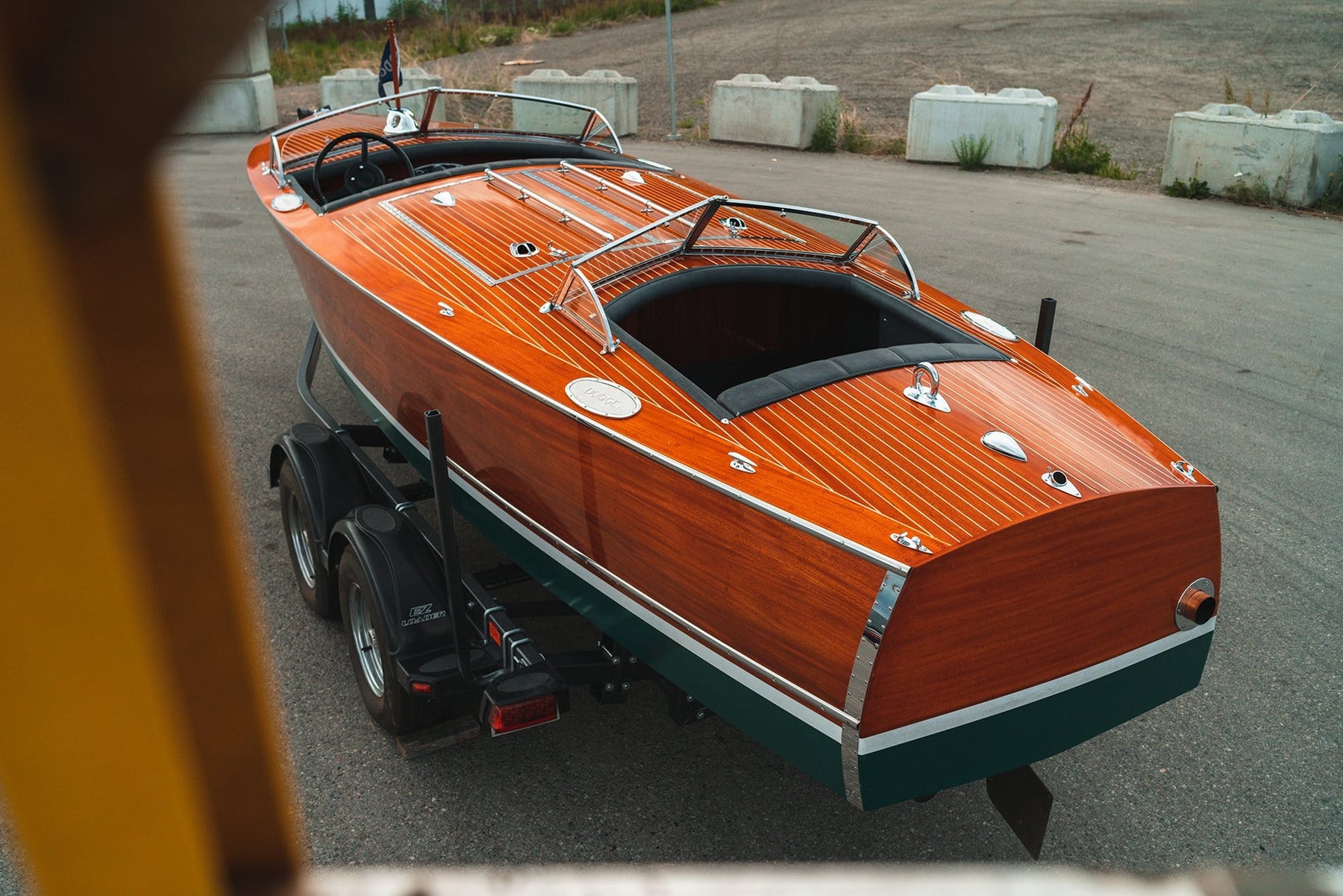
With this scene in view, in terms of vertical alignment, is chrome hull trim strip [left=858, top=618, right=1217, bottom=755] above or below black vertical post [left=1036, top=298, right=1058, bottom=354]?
below

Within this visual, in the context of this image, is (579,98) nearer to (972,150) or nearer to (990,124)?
(972,150)

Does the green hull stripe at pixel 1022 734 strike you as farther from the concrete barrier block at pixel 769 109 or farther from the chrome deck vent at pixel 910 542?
the concrete barrier block at pixel 769 109

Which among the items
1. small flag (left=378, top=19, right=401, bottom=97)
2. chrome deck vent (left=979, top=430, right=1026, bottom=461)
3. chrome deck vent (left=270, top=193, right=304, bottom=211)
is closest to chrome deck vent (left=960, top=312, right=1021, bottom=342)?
chrome deck vent (left=979, top=430, right=1026, bottom=461)

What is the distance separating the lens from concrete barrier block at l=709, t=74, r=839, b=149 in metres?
13.5

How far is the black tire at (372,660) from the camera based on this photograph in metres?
3.14

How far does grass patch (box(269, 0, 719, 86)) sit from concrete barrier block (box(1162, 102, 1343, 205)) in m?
15.1

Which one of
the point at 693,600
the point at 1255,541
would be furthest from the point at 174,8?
the point at 1255,541

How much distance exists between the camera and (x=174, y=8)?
1.27 feet

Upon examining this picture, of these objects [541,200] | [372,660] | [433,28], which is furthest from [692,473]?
[433,28]

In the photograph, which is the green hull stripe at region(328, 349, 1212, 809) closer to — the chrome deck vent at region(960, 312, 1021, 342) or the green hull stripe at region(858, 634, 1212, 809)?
the green hull stripe at region(858, 634, 1212, 809)

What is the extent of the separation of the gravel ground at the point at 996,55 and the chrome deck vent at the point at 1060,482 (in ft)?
36.1

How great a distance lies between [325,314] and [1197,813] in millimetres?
4103

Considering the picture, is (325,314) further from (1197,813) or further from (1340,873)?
(1340,873)

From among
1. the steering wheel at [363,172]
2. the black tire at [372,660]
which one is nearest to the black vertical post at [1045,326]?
the black tire at [372,660]
